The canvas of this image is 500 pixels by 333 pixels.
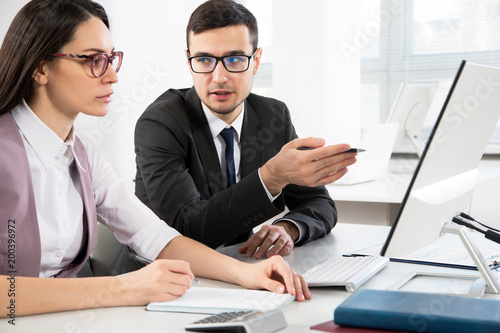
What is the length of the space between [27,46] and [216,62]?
0.71m

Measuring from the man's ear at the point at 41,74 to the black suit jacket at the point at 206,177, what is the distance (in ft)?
1.72

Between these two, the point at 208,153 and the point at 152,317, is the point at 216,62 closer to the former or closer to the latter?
the point at 208,153

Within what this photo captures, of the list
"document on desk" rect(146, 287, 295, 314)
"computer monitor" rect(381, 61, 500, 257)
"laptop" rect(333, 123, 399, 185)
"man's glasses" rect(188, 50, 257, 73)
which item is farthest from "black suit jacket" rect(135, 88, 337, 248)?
"laptop" rect(333, 123, 399, 185)

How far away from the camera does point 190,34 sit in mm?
1967

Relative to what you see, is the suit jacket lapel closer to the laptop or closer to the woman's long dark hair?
the woman's long dark hair

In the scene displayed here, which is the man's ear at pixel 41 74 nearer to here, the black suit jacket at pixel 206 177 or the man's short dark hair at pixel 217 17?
the black suit jacket at pixel 206 177

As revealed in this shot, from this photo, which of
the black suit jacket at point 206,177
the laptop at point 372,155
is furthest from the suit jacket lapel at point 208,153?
the laptop at point 372,155

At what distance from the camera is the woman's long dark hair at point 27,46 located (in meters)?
1.35

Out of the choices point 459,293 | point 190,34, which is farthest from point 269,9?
point 459,293

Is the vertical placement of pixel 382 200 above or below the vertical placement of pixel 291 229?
below

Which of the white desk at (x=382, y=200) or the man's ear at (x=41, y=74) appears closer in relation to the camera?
the man's ear at (x=41, y=74)

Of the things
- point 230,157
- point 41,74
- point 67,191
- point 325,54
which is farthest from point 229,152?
point 325,54

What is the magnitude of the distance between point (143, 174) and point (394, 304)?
1.07 metres

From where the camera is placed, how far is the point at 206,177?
192 cm
